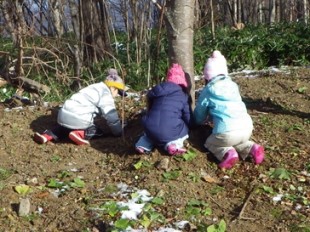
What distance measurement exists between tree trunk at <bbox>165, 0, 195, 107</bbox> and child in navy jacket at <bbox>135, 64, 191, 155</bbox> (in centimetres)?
17

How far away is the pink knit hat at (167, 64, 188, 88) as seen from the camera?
487cm

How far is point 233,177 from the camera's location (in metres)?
4.31

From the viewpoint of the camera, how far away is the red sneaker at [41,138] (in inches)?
Answer: 200

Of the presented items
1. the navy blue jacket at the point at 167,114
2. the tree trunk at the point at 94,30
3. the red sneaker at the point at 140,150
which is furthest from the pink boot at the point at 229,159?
the tree trunk at the point at 94,30

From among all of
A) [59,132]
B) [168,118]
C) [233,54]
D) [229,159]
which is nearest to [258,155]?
[229,159]

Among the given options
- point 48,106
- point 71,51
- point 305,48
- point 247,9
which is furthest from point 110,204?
point 247,9

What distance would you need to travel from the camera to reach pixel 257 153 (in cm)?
438

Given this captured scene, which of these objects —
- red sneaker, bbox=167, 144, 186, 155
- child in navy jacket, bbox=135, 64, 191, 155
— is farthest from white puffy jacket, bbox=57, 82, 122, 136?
red sneaker, bbox=167, 144, 186, 155

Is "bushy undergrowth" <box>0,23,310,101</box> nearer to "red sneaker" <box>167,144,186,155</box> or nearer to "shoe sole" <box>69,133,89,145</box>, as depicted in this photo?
"shoe sole" <box>69,133,89,145</box>

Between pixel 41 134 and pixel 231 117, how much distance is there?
196 centimetres

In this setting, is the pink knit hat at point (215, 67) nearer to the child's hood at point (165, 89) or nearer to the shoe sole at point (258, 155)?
the child's hood at point (165, 89)

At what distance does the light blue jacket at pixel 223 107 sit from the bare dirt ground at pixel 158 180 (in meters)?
A: 0.31

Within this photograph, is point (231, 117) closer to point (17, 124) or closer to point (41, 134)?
point (41, 134)

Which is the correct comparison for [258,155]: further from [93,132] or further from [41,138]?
[41,138]
